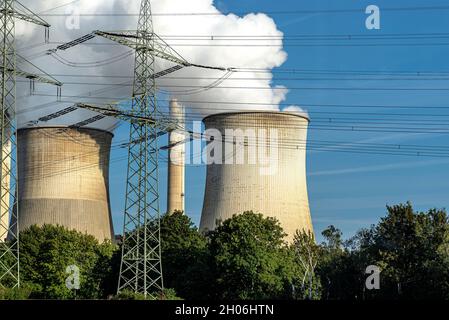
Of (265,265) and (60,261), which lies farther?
(60,261)

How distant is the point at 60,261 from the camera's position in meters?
39.0

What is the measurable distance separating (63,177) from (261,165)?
11335 mm

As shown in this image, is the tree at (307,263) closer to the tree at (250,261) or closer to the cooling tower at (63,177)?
the tree at (250,261)

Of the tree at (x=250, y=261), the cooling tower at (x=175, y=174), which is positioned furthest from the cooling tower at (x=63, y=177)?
the tree at (x=250, y=261)

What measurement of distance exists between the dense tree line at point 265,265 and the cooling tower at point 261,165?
2134 millimetres

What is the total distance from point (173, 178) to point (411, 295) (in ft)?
96.2

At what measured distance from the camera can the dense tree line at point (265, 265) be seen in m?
27.9

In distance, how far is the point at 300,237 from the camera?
3338cm

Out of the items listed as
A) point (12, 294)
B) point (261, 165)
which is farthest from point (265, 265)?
A: point (12, 294)
